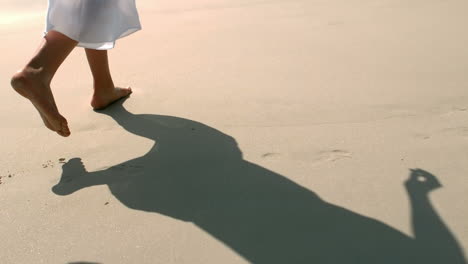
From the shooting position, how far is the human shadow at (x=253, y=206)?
976mm

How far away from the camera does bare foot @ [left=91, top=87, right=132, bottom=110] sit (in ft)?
5.64

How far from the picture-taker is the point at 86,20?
1.37 m

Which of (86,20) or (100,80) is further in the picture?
(100,80)

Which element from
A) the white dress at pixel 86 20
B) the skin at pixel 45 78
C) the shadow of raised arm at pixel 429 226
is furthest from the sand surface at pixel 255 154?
the white dress at pixel 86 20

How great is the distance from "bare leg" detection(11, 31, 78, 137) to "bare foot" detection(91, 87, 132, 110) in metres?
0.35

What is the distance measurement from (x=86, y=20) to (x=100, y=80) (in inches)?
14.8

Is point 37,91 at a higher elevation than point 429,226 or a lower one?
higher

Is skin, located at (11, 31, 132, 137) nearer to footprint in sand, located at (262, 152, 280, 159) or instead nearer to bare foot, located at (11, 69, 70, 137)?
bare foot, located at (11, 69, 70, 137)

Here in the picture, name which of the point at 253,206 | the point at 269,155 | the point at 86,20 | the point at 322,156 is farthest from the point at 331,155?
the point at 86,20

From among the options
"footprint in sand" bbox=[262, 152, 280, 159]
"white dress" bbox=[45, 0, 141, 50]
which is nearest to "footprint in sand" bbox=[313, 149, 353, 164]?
"footprint in sand" bbox=[262, 152, 280, 159]

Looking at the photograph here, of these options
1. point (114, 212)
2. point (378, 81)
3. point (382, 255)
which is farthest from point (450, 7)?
point (114, 212)

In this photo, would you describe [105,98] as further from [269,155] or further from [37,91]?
[269,155]

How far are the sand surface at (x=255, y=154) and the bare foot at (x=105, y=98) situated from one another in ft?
0.11

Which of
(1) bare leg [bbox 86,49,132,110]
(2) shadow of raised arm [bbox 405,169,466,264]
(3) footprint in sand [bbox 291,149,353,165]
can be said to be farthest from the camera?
(1) bare leg [bbox 86,49,132,110]
